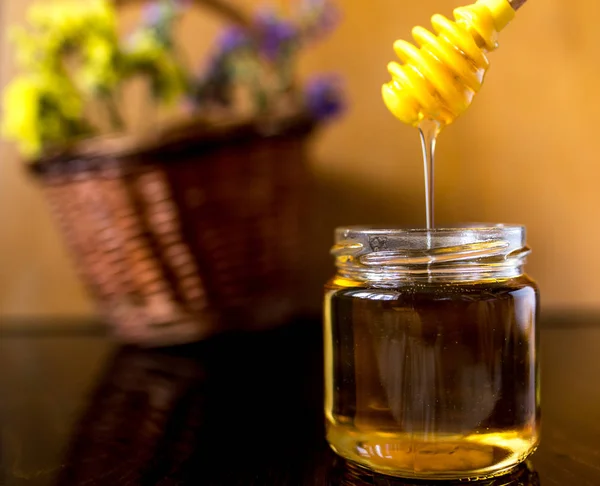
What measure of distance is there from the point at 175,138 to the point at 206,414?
0.31 m

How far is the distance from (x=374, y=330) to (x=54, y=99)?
1.86 feet

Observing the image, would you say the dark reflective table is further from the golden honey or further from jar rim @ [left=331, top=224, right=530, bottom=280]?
the golden honey

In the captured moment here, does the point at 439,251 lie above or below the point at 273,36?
below

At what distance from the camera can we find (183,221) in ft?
2.41

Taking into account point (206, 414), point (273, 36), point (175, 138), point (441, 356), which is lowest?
point (206, 414)

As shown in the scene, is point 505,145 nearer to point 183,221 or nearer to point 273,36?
point 273,36

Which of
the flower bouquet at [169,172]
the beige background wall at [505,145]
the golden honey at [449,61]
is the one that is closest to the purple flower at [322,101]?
the flower bouquet at [169,172]

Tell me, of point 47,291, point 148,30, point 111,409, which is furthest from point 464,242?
point 47,291

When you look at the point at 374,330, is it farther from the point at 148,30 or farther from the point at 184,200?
the point at 148,30

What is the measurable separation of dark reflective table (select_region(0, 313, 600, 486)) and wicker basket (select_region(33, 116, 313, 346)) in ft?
0.16

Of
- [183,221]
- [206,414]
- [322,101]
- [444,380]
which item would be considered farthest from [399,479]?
[322,101]

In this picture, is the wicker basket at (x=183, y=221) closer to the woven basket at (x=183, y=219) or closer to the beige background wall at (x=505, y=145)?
the woven basket at (x=183, y=219)

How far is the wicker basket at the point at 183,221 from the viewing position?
28.5 inches

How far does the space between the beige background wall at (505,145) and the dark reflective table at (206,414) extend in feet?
0.50
